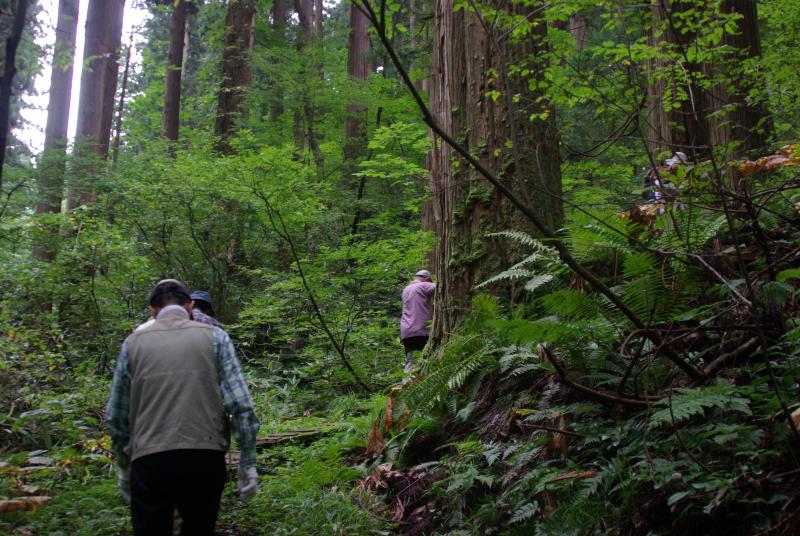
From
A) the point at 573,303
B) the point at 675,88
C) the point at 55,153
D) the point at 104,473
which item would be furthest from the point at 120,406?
the point at 55,153

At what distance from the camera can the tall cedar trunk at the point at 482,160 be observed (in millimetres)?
6383

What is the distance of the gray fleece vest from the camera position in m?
3.36

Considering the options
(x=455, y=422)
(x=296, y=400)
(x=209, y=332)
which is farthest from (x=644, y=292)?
(x=296, y=400)

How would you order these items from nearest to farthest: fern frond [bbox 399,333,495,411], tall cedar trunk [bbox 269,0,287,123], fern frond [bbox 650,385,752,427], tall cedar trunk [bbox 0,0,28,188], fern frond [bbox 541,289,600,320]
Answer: fern frond [bbox 650,385,752,427] < tall cedar trunk [bbox 0,0,28,188] < fern frond [bbox 541,289,600,320] < fern frond [bbox 399,333,495,411] < tall cedar trunk [bbox 269,0,287,123]

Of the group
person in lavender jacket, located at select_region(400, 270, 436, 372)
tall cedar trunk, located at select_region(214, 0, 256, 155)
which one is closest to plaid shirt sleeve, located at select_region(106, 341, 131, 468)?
person in lavender jacket, located at select_region(400, 270, 436, 372)

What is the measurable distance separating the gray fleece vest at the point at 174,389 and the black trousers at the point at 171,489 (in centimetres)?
5

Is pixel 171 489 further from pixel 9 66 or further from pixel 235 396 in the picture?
pixel 9 66

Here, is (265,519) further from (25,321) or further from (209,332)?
(25,321)

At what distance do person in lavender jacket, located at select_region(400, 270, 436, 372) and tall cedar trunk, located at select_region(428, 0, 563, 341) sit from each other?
302 centimetres

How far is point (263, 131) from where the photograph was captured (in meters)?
20.9

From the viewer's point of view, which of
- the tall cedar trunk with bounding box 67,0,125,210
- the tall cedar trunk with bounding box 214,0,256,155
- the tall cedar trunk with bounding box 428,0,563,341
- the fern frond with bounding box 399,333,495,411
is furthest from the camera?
the tall cedar trunk with bounding box 67,0,125,210

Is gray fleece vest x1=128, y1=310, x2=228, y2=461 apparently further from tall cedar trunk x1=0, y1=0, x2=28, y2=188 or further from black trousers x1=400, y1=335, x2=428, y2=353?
black trousers x1=400, y1=335, x2=428, y2=353

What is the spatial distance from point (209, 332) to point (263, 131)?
18.3 m

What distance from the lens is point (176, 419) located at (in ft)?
11.0
